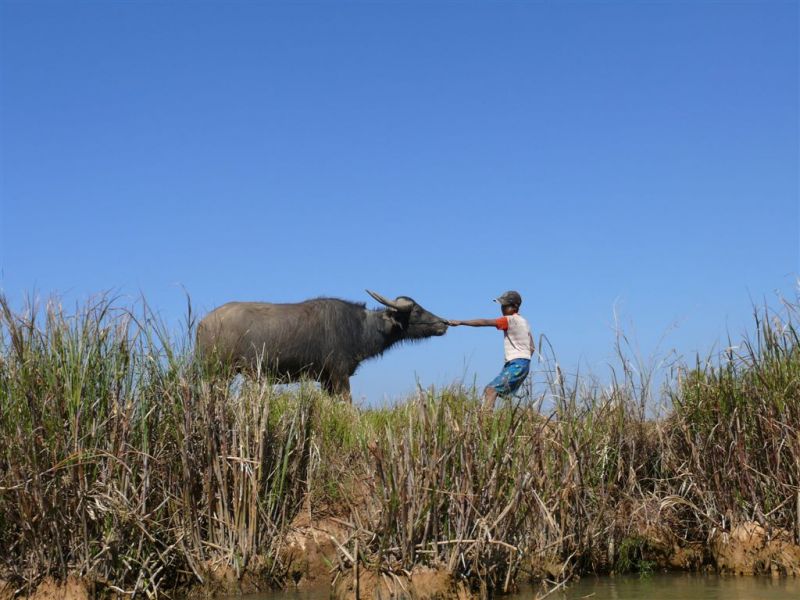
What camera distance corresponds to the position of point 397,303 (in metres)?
15.4

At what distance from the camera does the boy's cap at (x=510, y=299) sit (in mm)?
9789

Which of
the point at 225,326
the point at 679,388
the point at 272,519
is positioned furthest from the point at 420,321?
the point at 272,519

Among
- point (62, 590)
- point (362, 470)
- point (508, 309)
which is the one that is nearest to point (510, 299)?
point (508, 309)

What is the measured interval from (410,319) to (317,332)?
202 cm

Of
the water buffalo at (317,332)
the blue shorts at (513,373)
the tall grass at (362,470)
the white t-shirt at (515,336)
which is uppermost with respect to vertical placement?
the water buffalo at (317,332)

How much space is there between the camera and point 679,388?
823 centimetres

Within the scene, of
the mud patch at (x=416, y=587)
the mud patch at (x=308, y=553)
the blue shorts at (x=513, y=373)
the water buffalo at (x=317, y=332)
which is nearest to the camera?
the mud patch at (x=416, y=587)

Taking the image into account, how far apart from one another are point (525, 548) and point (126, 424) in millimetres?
3106

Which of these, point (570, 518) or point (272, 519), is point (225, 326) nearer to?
point (272, 519)

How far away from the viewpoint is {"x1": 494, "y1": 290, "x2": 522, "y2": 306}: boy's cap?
32.1 feet

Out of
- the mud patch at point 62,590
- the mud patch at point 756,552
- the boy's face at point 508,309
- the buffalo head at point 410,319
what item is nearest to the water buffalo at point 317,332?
the buffalo head at point 410,319

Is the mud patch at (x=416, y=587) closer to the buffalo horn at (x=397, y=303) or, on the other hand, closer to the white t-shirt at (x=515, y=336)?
the white t-shirt at (x=515, y=336)

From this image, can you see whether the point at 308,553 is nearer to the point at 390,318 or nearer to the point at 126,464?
the point at 126,464

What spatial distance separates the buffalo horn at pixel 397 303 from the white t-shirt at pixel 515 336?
568 centimetres
